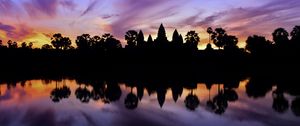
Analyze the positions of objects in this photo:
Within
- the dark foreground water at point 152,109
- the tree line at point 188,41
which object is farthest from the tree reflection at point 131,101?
the tree line at point 188,41

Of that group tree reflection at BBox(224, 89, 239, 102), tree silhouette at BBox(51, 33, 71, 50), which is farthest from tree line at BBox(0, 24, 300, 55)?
tree reflection at BBox(224, 89, 239, 102)

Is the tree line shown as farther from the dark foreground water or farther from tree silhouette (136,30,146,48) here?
the dark foreground water

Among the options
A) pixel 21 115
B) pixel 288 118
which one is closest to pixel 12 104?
pixel 21 115

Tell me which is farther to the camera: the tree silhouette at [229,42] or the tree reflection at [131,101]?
the tree silhouette at [229,42]

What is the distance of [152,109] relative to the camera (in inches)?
1161

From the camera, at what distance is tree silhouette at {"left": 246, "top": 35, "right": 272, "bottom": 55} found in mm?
117806

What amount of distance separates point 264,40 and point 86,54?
63471 mm

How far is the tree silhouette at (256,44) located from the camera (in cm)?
11781

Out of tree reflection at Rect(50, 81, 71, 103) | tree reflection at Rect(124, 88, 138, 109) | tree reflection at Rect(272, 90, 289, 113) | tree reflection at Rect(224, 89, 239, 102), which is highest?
tree reflection at Rect(50, 81, 71, 103)

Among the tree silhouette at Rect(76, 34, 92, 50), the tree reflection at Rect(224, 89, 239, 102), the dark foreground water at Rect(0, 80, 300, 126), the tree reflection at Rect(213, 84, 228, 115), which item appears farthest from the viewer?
the tree silhouette at Rect(76, 34, 92, 50)

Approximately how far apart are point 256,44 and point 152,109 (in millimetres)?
103563

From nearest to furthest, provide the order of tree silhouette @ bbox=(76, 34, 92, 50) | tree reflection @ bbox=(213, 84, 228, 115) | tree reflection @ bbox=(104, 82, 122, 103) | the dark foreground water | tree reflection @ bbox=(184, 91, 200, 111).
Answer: the dark foreground water → tree reflection @ bbox=(213, 84, 228, 115) → tree reflection @ bbox=(184, 91, 200, 111) → tree reflection @ bbox=(104, 82, 122, 103) → tree silhouette @ bbox=(76, 34, 92, 50)

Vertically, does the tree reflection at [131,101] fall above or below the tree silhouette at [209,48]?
below

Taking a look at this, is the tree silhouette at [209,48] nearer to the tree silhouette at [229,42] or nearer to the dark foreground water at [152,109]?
the tree silhouette at [229,42]
